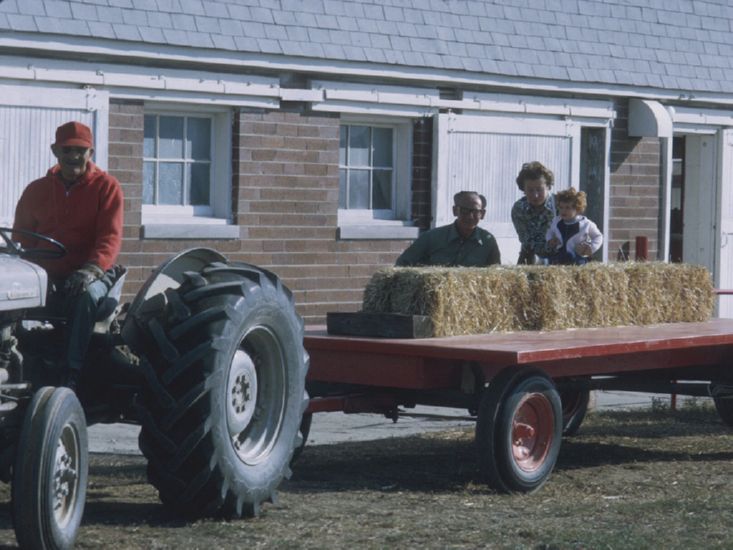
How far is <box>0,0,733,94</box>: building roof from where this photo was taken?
1216cm

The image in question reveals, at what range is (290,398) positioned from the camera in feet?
26.0

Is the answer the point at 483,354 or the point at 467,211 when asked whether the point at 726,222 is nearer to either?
the point at 467,211

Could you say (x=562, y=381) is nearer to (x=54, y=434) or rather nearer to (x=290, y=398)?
(x=290, y=398)

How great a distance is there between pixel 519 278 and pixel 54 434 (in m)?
3.88

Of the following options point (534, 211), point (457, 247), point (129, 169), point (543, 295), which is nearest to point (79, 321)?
point (543, 295)

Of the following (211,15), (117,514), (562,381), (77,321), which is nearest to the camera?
(77,321)

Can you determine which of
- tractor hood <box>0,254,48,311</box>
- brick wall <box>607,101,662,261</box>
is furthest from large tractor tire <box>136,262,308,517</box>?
brick wall <box>607,101,662,261</box>

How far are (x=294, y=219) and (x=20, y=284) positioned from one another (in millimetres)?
7173

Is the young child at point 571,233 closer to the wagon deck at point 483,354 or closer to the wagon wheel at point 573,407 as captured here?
the wagon wheel at point 573,407

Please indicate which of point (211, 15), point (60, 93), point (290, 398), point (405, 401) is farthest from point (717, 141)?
point (290, 398)

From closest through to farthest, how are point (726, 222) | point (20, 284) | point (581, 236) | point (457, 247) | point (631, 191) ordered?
point (20, 284) < point (457, 247) < point (581, 236) < point (631, 191) < point (726, 222)

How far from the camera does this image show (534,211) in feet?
36.8

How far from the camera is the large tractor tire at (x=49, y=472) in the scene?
625 cm

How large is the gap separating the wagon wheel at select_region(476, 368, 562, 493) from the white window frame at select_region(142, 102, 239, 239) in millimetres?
4575
